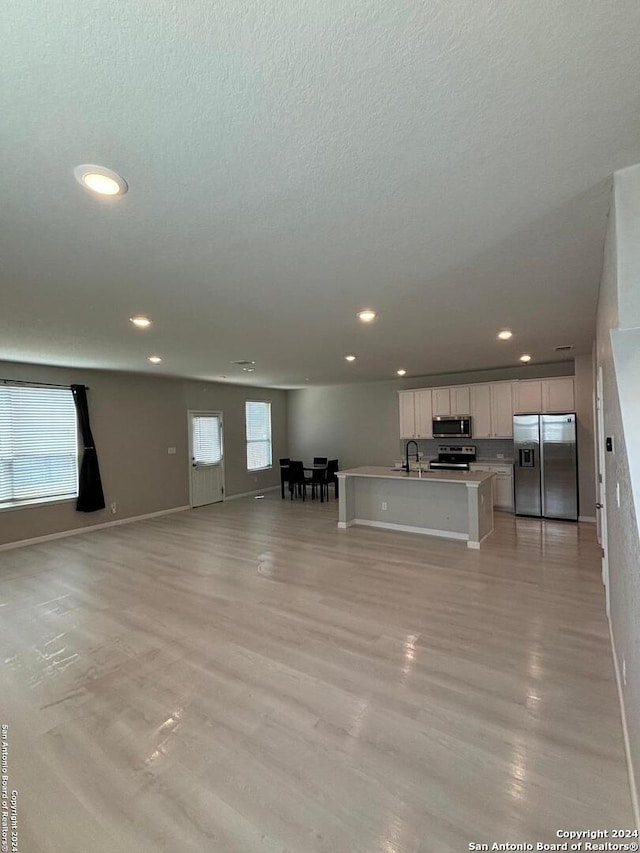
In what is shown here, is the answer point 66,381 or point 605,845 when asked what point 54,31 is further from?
point 66,381

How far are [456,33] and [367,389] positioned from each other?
328 inches

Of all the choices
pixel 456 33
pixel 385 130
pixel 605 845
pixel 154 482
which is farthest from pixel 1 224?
pixel 154 482

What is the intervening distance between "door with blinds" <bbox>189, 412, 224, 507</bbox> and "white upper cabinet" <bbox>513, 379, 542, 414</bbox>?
609 centimetres

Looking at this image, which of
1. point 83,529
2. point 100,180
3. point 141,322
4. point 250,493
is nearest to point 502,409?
point 250,493

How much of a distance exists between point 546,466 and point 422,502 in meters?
2.29

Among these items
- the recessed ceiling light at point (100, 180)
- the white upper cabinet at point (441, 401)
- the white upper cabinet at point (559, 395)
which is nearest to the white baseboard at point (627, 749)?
the recessed ceiling light at point (100, 180)

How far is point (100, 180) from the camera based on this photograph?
1.52 m

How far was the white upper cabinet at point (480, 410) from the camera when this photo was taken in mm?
7242

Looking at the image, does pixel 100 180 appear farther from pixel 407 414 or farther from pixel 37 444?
pixel 407 414

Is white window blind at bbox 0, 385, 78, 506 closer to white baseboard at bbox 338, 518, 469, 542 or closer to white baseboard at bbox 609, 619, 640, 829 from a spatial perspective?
white baseboard at bbox 338, 518, 469, 542

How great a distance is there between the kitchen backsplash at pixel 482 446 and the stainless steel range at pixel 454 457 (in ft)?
0.35

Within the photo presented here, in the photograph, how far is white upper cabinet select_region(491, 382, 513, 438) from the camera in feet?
23.0

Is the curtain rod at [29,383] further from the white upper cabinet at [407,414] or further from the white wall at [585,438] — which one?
the white wall at [585,438]

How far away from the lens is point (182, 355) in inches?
204
